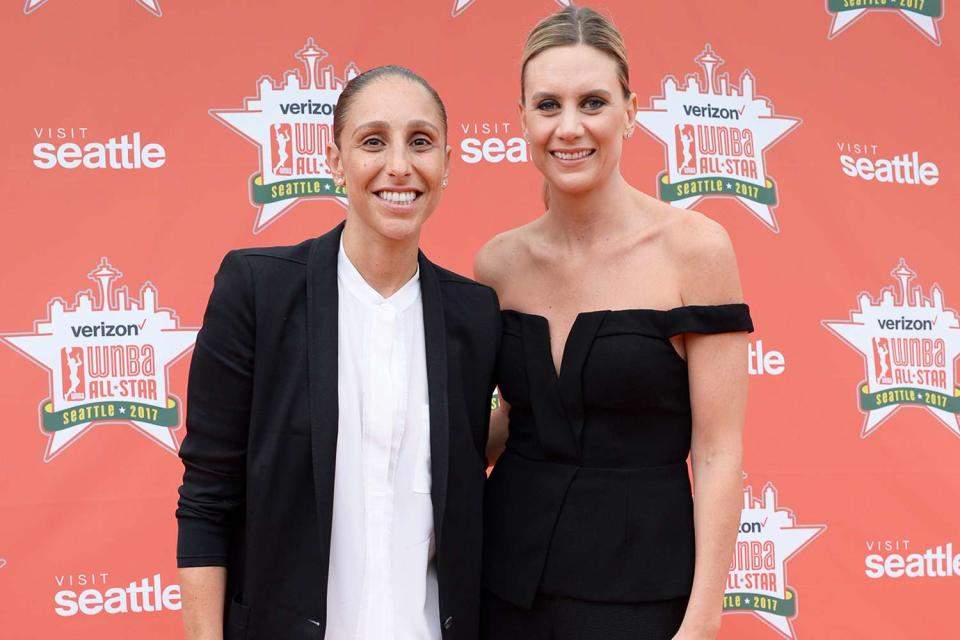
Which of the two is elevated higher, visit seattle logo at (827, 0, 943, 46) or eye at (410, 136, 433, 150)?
visit seattle logo at (827, 0, 943, 46)

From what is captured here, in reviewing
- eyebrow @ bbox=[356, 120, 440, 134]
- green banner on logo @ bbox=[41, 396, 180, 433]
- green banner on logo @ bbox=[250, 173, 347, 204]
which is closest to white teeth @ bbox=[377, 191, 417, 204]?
eyebrow @ bbox=[356, 120, 440, 134]

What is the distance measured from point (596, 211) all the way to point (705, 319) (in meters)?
0.31

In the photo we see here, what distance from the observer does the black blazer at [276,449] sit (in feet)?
4.67

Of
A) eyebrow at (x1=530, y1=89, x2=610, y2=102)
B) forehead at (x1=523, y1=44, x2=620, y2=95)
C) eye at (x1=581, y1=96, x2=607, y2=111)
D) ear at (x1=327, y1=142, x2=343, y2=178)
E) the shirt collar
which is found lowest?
the shirt collar

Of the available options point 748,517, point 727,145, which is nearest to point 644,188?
point 727,145

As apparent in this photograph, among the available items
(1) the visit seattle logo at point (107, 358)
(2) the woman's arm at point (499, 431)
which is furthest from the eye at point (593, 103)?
(1) the visit seattle logo at point (107, 358)

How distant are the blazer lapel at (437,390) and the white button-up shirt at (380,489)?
0.02 metres

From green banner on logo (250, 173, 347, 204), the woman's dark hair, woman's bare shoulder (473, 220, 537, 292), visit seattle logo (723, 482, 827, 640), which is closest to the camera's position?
the woman's dark hair

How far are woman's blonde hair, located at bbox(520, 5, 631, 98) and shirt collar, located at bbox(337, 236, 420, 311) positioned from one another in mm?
518

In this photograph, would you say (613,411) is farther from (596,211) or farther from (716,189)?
(716,189)

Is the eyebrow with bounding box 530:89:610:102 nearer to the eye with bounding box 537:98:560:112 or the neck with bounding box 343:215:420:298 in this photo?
the eye with bounding box 537:98:560:112

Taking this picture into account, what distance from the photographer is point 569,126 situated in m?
1.63

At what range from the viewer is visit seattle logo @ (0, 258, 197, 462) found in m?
2.65

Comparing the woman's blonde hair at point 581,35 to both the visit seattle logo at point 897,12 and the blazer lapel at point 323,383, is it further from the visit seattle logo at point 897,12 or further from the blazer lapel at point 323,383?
the visit seattle logo at point 897,12
